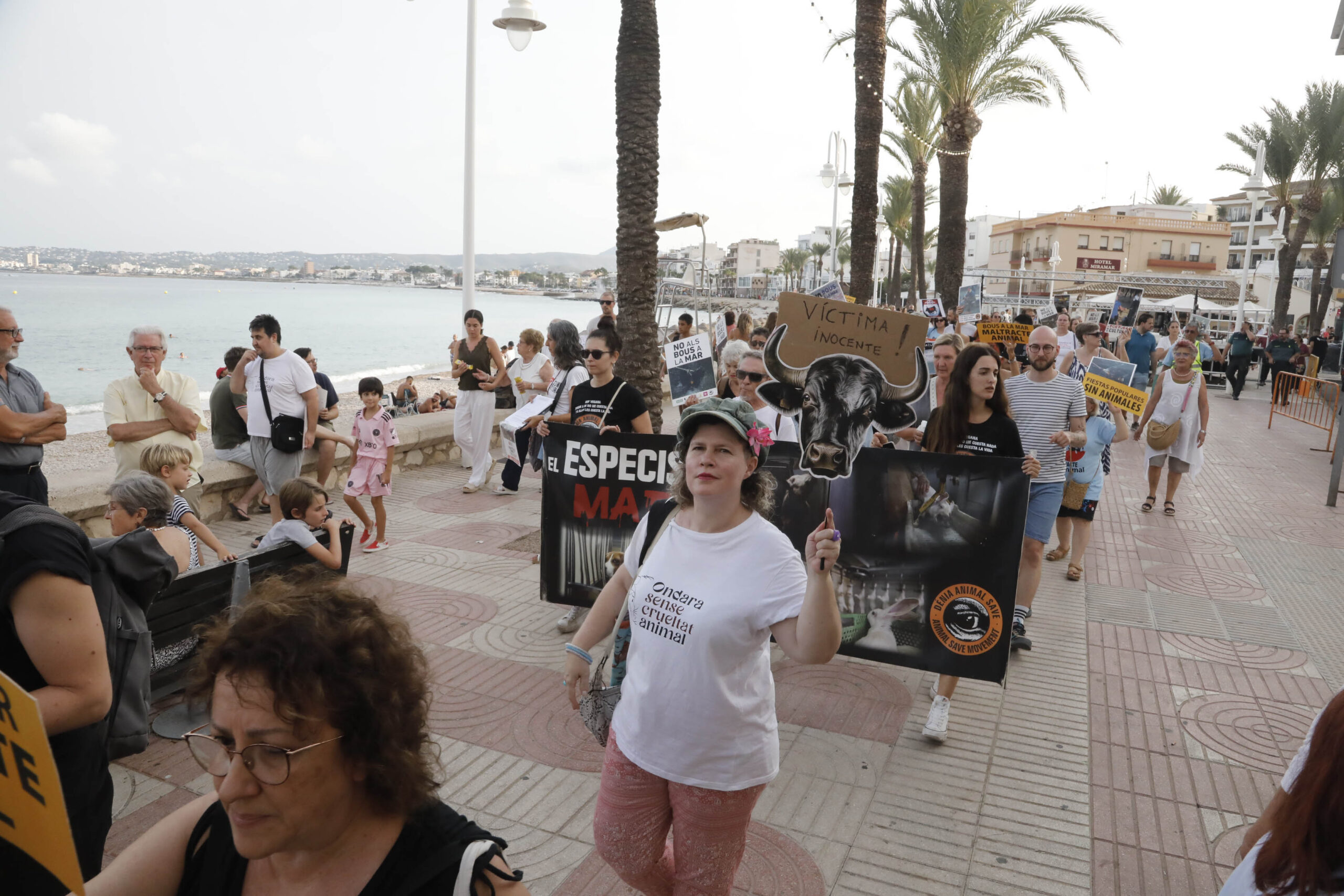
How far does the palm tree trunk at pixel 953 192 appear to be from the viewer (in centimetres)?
2009

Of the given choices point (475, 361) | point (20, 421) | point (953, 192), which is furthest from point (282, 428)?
point (953, 192)

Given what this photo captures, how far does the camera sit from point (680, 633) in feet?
7.98

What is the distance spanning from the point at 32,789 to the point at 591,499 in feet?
14.5

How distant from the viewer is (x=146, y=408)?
6.44 meters

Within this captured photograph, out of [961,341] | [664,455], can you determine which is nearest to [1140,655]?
[961,341]

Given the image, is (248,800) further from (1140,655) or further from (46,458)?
(46,458)

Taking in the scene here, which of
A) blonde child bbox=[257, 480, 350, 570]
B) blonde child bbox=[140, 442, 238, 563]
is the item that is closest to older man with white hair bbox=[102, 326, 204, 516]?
blonde child bbox=[140, 442, 238, 563]

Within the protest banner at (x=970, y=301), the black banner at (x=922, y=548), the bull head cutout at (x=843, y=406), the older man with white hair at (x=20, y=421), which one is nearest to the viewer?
the bull head cutout at (x=843, y=406)

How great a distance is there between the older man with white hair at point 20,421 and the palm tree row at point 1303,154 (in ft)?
133

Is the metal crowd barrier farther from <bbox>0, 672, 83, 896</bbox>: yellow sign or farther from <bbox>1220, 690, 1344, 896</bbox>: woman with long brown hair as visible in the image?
<bbox>0, 672, 83, 896</bbox>: yellow sign

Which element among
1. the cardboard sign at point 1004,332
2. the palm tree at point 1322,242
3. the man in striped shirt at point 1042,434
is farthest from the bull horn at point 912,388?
the palm tree at point 1322,242

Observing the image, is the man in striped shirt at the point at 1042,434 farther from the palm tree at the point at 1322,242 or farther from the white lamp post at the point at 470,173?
the palm tree at the point at 1322,242

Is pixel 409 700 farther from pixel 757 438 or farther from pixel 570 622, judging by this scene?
pixel 570 622

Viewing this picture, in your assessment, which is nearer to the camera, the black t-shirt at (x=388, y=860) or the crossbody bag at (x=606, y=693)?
the black t-shirt at (x=388, y=860)
